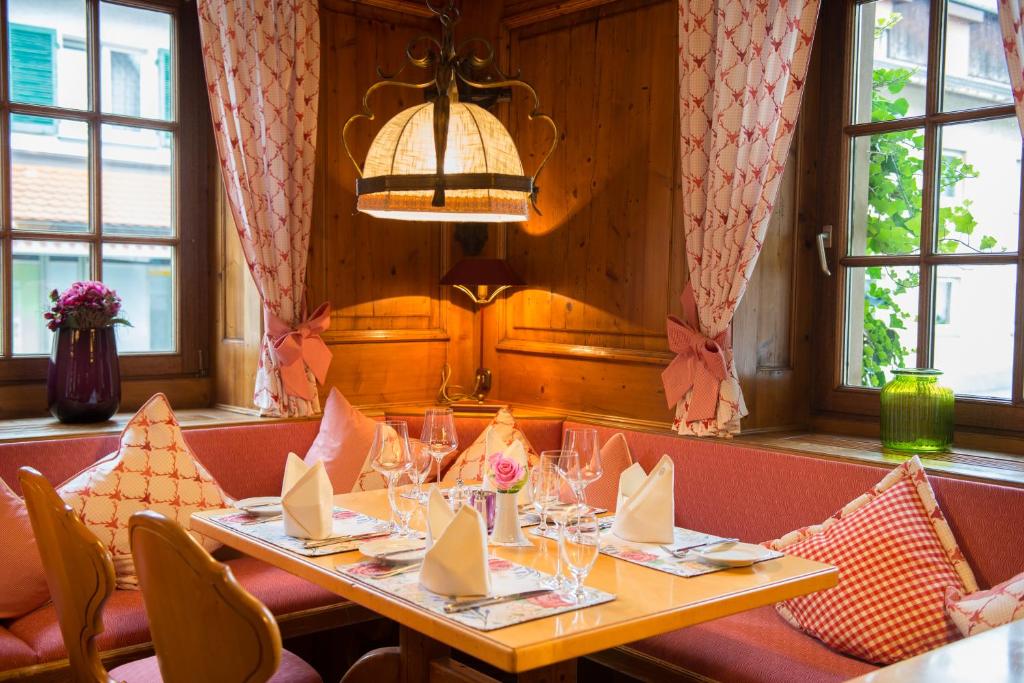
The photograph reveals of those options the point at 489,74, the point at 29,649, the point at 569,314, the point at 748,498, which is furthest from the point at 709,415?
the point at 29,649

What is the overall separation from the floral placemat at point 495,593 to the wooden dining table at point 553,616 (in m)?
0.02

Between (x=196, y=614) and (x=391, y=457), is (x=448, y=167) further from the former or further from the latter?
(x=196, y=614)

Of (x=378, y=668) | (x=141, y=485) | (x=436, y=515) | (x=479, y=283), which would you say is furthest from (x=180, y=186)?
(x=436, y=515)

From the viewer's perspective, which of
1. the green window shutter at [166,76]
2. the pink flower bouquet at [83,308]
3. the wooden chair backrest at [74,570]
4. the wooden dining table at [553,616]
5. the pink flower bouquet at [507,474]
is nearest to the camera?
the wooden dining table at [553,616]

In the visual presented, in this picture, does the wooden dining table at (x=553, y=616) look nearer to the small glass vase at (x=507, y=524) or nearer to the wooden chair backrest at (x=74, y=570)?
the small glass vase at (x=507, y=524)

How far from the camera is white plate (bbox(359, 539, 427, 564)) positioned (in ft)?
6.98

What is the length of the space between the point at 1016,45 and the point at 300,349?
2.43 meters

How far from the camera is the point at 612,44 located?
3734mm

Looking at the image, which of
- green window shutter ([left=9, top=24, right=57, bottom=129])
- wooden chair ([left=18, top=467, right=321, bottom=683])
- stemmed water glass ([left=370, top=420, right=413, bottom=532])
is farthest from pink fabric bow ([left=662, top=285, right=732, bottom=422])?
green window shutter ([left=9, top=24, right=57, bottom=129])

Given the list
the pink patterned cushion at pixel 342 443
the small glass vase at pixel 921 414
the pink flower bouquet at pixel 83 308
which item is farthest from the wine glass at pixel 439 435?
the pink flower bouquet at pixel 83 308

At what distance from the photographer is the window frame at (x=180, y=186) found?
11.9ft

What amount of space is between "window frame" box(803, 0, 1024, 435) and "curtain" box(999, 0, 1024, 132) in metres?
0.45

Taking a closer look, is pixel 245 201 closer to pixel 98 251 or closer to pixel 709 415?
pixel 98 251

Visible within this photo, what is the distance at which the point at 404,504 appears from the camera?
233 centimetres
